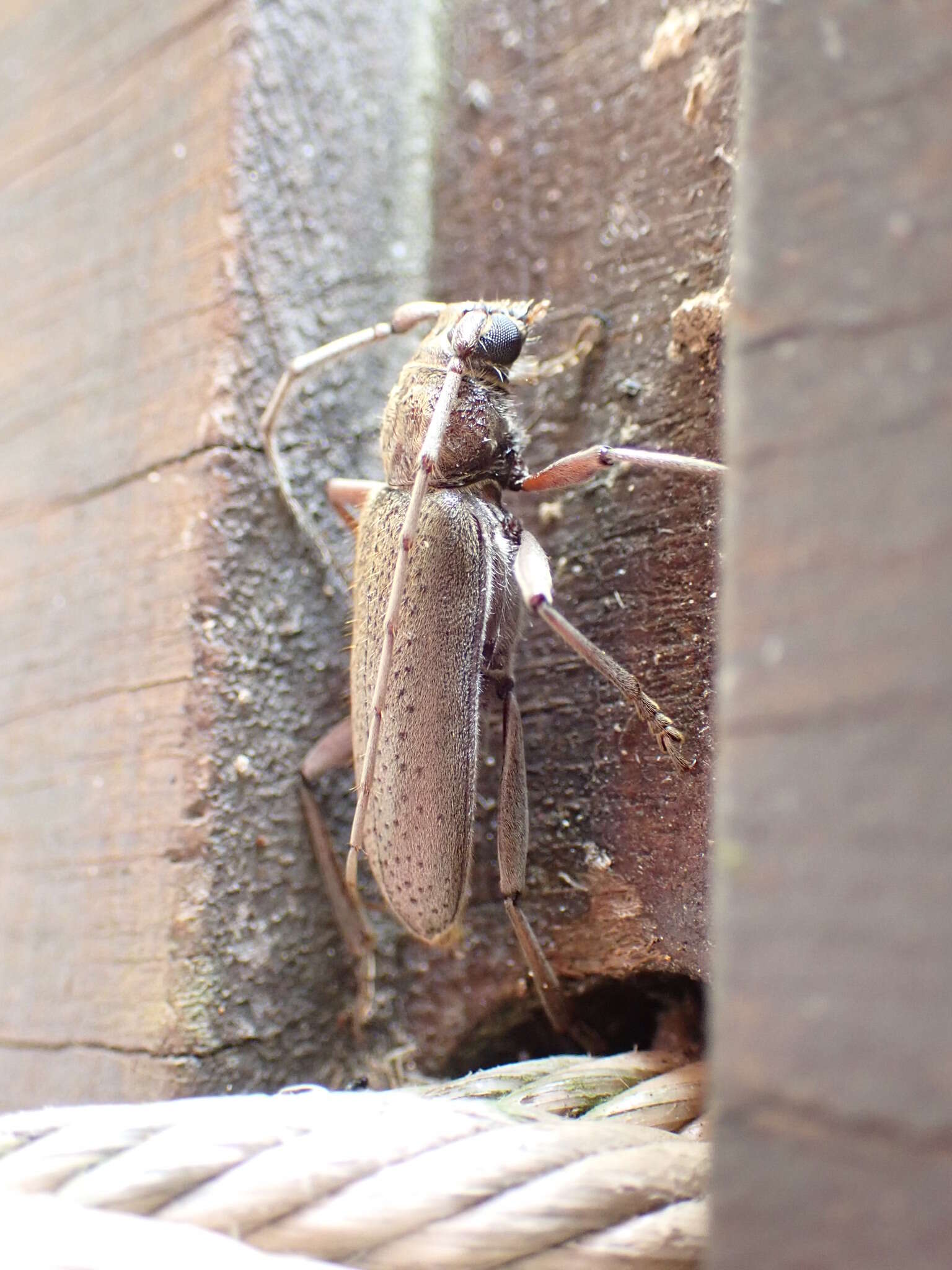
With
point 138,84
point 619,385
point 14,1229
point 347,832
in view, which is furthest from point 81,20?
point 14,1229

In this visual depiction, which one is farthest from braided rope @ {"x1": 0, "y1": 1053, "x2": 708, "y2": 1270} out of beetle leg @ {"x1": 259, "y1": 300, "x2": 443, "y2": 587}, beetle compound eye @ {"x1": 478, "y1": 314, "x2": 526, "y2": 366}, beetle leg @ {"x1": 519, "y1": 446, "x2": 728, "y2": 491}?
beetle compound eye @ {"x1": 478, "y1": 314, "x2": 526, "y2": 366}

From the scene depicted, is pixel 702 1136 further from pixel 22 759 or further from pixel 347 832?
pixel 22 759

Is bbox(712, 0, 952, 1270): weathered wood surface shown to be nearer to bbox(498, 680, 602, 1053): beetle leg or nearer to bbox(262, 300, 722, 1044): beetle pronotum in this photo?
bbox(262, 300, 722, 1044): beetle pronotum

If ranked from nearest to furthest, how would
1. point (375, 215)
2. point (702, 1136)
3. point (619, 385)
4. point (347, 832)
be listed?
point (702, 1136) → point (619, 385) → point (347, 832) → point (375, 215)

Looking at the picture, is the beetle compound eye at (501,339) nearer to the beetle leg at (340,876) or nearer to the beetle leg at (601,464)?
the beetle leg at (601,464)

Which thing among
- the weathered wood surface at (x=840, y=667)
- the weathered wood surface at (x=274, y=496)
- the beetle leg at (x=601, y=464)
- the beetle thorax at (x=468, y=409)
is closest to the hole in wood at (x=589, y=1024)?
the weathered wood surface at (x=274, y=496)
